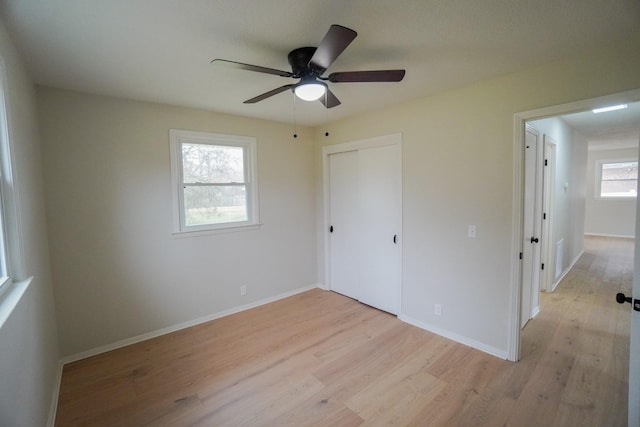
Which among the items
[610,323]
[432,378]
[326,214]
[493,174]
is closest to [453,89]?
[493,174]

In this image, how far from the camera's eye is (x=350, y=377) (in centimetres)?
238

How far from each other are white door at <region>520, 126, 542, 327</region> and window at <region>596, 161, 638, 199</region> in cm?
715

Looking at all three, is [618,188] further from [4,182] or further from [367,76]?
[4,182]

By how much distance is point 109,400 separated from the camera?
2.15m

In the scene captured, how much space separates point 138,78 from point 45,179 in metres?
1.21

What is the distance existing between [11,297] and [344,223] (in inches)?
129

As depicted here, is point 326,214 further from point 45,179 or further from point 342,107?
point 45,179

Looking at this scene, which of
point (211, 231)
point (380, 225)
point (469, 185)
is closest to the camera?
point (469, 185)

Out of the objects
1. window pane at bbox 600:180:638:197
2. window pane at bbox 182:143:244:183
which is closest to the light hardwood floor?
window pane at bbox 182:143:244:183

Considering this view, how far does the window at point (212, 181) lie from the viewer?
3.20 m

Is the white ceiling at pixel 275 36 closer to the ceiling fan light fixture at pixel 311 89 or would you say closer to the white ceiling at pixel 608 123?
the ceiling fan light fixture at pixel 311 89

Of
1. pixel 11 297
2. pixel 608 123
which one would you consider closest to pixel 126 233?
pixel 11 297

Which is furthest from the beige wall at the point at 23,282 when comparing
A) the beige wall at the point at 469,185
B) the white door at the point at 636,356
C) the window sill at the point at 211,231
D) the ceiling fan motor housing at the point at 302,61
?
the beige wall at the point at 469,185

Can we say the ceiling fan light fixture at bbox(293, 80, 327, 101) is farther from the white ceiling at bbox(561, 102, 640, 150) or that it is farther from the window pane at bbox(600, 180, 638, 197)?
the window pane at bbox(600, 180, 638, 197)
